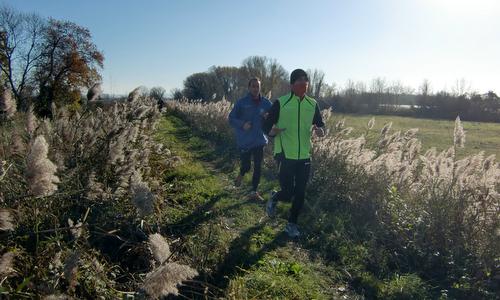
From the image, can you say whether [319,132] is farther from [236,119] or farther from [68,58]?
[68,58]

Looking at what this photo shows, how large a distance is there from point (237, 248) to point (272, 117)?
6.76 ft

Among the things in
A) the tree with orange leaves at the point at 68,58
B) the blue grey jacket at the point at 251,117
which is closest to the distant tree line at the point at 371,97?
the tree with orange leaves at the point at 68,58

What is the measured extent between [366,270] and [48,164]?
415 centimetres

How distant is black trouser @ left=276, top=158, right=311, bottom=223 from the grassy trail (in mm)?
453

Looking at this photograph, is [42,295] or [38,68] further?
[38,68]

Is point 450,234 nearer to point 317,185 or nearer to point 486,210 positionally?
point 486,210

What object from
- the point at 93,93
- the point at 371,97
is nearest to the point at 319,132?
the point at 93,93

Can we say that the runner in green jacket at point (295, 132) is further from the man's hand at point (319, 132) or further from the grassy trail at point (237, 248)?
the grassy trail at point (237, 248)

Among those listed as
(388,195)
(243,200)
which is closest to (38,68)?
(243,200)

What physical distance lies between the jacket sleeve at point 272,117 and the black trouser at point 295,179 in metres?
0.54

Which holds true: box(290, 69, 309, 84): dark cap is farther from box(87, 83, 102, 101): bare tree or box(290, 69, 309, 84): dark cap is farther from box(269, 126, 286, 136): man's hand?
box(87, 83, 102, 101): bare tree

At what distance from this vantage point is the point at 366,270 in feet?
16.6

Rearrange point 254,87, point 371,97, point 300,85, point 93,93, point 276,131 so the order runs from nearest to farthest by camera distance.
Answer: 1. point 93,93
2. point 300,85
3. point 276,131
4. point 254,87
5. point 371,97

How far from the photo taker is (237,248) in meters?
5.14
